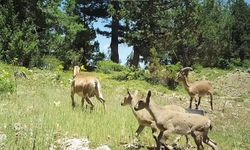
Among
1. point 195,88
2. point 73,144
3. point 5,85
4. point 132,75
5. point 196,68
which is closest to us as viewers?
point 73,144

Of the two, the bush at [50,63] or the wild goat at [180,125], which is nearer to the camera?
the wild goat at [180,125]

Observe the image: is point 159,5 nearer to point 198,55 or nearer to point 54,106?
point 198,55

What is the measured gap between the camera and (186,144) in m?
11.1

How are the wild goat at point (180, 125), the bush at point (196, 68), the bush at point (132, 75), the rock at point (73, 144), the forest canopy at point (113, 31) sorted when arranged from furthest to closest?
the bush at point (196, 68)
the bush at point (132, 75)
the forest canopy at point (113, 31)
the wild goat at point (180, 125)
the rock at point (73, 144)

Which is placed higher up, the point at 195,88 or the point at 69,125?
the point at 195,88

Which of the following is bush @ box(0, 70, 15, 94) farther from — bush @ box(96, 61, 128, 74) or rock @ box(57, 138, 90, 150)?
bush @ box(96, 61, 128, 74)

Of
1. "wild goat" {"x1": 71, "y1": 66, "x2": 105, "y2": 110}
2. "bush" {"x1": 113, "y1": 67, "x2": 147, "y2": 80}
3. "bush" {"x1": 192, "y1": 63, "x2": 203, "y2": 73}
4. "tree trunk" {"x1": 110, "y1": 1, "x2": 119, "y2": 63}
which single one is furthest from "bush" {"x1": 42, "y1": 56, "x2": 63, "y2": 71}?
"wild goat" {"x1": 71, "y1": 66, "x2": 105, "y2": 110}

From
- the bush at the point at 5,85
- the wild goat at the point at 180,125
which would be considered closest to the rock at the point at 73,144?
the wild goat at the point at 180,125

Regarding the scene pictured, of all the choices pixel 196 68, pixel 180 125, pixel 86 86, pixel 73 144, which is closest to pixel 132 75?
pixel 196 68

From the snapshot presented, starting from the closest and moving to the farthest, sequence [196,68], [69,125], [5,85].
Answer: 1. [69,125]
2. [5,85]
3. [196,68]

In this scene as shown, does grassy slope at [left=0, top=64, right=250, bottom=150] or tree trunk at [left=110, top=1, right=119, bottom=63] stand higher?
tree trunk at [left=110, top=1, right=119, bottom=63]

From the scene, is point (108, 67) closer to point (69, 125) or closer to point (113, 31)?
point (113, 31)

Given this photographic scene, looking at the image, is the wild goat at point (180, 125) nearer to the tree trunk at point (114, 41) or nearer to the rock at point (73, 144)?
the rock at point (73, 144)

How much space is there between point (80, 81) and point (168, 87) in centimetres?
1527
